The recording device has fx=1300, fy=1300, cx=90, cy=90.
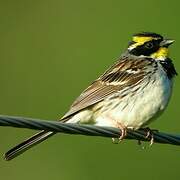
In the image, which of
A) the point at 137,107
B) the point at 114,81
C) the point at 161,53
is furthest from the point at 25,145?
the point at 161,53

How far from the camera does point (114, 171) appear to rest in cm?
1295

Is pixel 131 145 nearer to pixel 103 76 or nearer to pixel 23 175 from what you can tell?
pixel 23 175

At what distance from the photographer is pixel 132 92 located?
1073 cm

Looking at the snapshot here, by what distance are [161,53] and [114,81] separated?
467 mm

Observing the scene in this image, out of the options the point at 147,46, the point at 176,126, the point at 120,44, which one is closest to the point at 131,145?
the point at 176,126

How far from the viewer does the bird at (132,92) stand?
1055 centimetres

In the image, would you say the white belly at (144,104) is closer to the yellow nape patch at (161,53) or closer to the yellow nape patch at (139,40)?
the yellow nape patch at (161,53)

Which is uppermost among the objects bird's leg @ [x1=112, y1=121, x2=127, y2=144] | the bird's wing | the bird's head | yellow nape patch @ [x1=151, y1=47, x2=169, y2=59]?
the bird's head

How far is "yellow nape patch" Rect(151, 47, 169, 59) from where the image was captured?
11.0 meters

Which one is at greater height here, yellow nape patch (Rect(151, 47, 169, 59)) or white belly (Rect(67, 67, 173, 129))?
yellow nape patch (Rect(151, 47, 169, 59))

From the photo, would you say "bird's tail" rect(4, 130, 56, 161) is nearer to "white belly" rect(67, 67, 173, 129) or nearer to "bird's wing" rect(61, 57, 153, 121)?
"bird's wing" rect(61, 57, 153, 121)

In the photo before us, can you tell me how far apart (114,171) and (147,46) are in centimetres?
219

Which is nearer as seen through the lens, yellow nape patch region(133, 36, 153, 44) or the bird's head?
the bird's head

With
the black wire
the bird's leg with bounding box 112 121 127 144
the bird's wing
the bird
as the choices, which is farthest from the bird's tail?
the black wire
